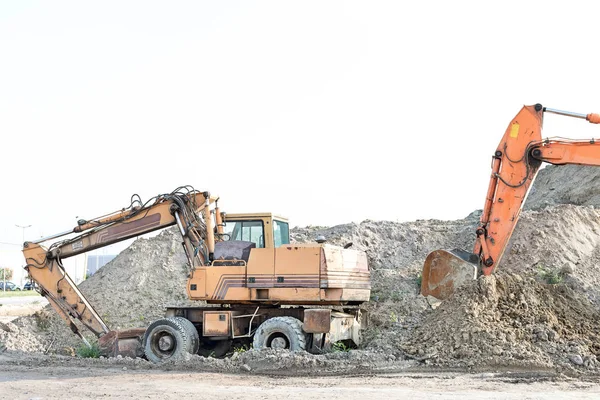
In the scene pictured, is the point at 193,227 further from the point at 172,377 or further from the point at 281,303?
the point at 172,377

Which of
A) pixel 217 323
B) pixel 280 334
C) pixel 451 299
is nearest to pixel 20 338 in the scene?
pixel 217 323

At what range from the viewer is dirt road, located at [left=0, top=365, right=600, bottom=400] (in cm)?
1057

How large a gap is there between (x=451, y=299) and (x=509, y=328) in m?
1.43

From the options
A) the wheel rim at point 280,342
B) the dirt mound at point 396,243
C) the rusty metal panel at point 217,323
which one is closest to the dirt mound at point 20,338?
the rusty metal panel at point 217,323

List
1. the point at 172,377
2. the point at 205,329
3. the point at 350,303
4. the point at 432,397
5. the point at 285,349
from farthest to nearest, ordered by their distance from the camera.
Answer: the point at 350,303, the point at 205,329, the point at 285,349, the point at 172,377, the point at 432,397

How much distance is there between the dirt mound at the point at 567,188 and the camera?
88.9 feet

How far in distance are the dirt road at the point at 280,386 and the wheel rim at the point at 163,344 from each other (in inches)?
69.8

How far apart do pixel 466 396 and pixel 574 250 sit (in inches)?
509

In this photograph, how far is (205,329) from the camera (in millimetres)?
15180

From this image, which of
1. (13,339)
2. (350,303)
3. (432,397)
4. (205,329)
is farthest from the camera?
(13,339)

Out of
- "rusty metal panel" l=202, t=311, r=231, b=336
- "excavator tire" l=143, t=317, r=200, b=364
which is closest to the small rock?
"rusty metal panel" l=202, t=311, r=231, b=336

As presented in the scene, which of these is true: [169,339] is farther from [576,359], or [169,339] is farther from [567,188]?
[567,188]

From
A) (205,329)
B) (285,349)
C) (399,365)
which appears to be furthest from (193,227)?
(399,365)

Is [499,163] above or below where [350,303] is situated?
above
